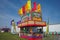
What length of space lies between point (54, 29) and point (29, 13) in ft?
69.3

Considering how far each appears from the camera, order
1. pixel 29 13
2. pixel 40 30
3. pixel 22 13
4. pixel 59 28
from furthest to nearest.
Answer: pixel 59 28 → pixel 22 13 → pixel 40 30 → pixel 29 13

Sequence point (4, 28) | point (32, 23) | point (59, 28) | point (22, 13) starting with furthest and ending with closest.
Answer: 1. point (4, 28)
2. point (59, 28)
3. point (22, 13)
4. point (32, 23)

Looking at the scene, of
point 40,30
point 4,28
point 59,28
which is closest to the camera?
point 40,30

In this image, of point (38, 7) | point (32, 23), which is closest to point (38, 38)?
point (32, 23)

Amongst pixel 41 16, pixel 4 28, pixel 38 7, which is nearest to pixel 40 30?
pixel 41 16

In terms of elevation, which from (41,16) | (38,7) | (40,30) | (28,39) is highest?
(38,7)

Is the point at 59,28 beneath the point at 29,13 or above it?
beneath

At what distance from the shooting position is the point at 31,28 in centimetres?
2894

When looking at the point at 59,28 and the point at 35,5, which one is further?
the point at 59,28

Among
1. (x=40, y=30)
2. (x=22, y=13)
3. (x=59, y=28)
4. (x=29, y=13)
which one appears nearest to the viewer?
(x=29, y=13)

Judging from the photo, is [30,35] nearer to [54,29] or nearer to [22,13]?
[22,13]

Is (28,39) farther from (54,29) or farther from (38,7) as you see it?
(54,29)

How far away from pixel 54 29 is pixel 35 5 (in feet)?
66.3

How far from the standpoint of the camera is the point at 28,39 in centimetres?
2817
